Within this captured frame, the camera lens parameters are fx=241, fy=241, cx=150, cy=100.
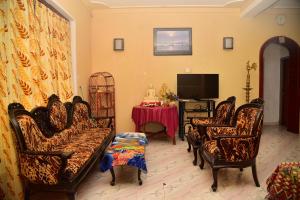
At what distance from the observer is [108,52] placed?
5.67m

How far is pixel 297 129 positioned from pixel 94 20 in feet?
18.0

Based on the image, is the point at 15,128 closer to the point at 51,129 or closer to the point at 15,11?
the point at 51,129

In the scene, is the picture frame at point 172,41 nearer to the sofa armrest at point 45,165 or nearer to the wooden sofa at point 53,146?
the wooden sofa at point 53,146

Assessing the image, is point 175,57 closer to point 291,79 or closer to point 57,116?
point 291,79

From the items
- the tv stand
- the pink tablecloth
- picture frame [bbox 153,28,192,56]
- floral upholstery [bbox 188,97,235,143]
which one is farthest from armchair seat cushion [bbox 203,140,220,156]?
picture frame [bbox 153,28,192,56]

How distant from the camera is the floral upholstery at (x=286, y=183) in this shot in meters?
2.09

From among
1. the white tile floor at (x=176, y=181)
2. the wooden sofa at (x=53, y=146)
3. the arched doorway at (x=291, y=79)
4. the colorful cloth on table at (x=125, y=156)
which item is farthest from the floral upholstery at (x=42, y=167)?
the arched doorway at (x=291, y=79)

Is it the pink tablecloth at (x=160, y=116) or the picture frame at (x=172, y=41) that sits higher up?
the picture frame at (x=172, y=41)

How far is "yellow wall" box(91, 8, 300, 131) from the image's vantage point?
5.62 meters

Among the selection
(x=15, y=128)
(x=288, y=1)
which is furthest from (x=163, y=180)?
(x=288, y=1)

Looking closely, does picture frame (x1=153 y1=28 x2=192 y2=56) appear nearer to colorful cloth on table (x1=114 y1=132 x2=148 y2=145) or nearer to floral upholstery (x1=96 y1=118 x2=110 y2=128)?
floral upholstery (x1=96 y1=118 x2=110 y2=128)

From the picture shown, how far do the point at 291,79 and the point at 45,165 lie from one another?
589 centimetres

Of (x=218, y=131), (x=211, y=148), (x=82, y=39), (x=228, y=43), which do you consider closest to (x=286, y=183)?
(x=211, y=148)

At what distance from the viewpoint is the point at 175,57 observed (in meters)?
5.66
